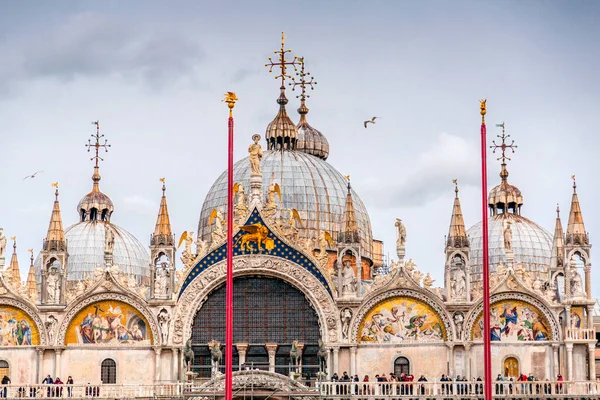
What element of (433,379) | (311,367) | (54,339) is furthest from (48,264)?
(433,379)

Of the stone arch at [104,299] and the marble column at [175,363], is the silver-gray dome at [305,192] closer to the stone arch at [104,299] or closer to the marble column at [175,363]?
the stone arch at [104,299]

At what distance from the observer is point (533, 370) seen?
204 feet

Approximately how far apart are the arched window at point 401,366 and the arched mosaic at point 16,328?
1445 centimetres

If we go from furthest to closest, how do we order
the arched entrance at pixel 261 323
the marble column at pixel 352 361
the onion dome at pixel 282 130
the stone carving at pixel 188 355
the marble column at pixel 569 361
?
the onion dome at pixel 282 130 → the arched entrance at pixel 261 323 → the marble column at pixel 352 361 → the stone carving at pixel 188 355 → the marble column at pixel 569 361

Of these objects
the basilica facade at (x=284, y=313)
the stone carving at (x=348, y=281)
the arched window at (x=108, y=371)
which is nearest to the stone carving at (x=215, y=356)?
the basilica facade at (x=284, y=313)

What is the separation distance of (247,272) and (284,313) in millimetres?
2265

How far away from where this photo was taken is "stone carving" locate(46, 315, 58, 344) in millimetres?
62719

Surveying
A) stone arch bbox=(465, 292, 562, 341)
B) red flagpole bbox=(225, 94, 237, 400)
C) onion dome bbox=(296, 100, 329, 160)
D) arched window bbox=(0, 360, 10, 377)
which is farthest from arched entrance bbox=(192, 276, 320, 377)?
onion dome bbox=(296, 100, 329, 160)

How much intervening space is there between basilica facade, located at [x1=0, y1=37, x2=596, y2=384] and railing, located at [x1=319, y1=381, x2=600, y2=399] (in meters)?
1.59

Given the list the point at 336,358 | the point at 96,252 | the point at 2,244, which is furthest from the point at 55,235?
the point at 96,252

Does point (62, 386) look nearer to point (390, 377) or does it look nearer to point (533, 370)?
point (390, 377)

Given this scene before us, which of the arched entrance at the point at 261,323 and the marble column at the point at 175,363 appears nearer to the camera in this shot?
the marble column at the point at 175,363

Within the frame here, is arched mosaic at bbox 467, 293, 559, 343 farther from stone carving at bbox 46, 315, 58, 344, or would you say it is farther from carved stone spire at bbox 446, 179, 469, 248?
stone carving at bbox 46, 315, 58, 344

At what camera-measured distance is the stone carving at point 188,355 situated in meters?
61.5
